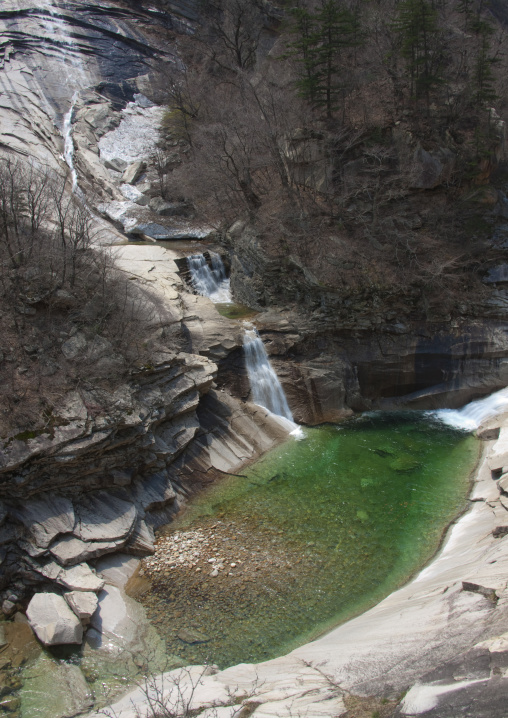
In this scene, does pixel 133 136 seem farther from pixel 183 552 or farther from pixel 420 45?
pixel 183 552

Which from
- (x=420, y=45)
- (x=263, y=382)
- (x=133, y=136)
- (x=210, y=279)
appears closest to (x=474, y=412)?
(x=263, y=382)

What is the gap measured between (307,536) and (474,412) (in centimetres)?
974

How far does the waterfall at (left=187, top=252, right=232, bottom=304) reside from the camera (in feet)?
Result: 72.7

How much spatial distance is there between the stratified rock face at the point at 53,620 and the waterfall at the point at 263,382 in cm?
941

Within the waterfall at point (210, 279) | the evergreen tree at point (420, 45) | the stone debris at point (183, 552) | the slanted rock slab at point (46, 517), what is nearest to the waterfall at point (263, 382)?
the waterfall at point (210, 279)

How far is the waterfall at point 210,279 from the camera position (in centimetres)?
2216

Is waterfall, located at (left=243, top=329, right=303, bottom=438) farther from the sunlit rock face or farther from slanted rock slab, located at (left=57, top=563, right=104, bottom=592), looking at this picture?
the sunlit rock face

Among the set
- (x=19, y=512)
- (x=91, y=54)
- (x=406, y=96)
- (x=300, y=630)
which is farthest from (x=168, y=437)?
(x=91, y=54)

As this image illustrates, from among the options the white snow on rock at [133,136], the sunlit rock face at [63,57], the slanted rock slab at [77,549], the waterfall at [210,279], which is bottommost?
the slanted rock slab at [77,549]

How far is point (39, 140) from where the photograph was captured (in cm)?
3002

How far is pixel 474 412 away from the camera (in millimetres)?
18109

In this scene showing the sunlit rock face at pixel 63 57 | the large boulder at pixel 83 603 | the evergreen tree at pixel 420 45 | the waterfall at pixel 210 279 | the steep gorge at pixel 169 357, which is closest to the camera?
the large boulder at pixel 83 603

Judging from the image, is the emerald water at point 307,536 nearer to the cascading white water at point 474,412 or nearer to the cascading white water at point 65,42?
the cascading white water at point 474,412

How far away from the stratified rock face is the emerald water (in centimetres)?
151
